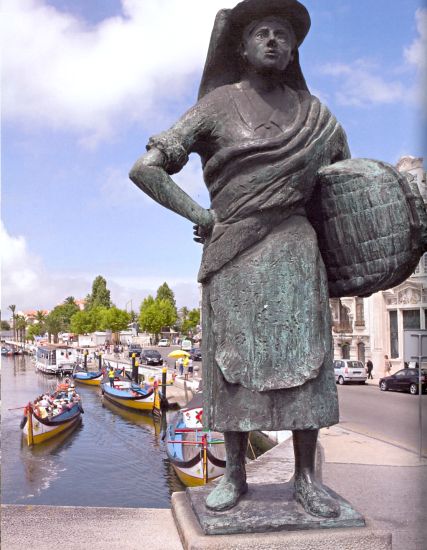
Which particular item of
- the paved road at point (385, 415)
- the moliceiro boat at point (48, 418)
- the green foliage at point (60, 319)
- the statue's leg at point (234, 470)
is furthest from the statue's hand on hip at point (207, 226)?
the green foliage at point (60, 319)

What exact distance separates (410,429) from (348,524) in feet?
41.3

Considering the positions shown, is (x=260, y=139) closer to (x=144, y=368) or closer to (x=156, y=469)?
(x=156, y=469)

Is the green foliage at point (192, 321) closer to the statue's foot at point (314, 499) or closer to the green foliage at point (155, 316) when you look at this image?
the green foliage at point (155, 316)

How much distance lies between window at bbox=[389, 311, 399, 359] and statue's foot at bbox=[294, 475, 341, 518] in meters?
34.0

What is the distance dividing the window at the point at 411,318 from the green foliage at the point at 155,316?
51068mm

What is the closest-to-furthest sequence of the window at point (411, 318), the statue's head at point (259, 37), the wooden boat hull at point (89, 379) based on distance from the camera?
the statue's head at point (259, 37)
the window at point (411, 318)
the wooden boat hull at point (89, 379)

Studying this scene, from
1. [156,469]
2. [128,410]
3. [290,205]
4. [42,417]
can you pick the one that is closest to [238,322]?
[290,205]

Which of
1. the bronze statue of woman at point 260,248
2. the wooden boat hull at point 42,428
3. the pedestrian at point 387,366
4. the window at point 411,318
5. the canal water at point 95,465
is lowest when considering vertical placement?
the canal water at point 95,465

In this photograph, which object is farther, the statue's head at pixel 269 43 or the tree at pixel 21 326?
the tree at pixel 21 326

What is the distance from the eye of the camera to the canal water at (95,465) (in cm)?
1675

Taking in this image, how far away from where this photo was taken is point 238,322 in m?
3.23

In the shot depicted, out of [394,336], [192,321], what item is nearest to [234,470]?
[394,336]

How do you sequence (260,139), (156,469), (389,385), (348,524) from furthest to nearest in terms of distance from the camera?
(389,385) < (156,469) < (260,139) < (348,524)

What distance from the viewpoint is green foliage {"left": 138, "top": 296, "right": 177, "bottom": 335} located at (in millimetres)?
81750
